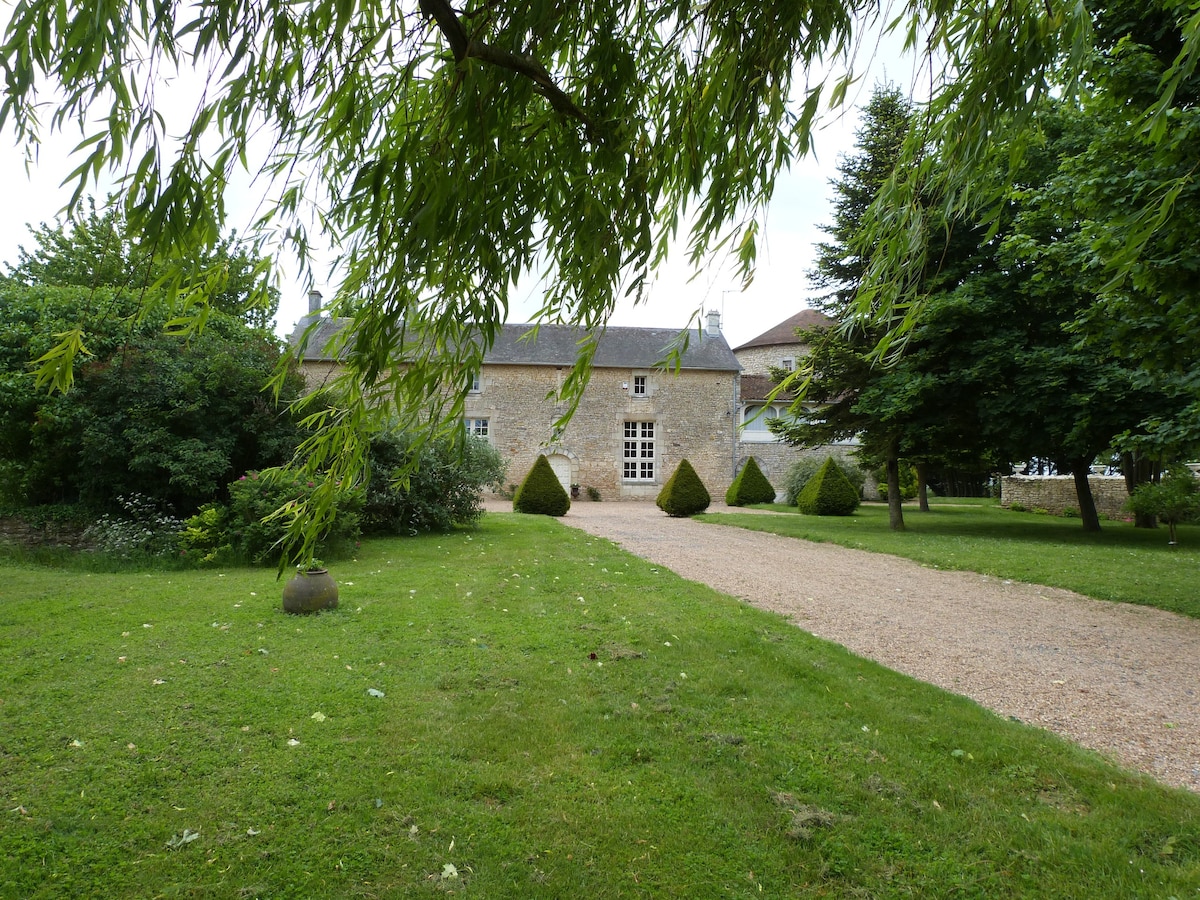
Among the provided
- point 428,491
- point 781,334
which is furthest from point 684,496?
point 781,334

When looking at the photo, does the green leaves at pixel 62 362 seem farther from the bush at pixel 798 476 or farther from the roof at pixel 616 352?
the bush at pixel 798 476

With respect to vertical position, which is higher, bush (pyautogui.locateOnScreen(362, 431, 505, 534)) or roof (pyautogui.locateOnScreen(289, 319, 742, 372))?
roof (pyautogui.locateOnScreen(289, 319, 742, 372))

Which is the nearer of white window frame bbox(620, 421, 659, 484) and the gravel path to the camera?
the gravel path

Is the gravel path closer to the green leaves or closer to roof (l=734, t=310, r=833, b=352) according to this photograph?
the green leaves

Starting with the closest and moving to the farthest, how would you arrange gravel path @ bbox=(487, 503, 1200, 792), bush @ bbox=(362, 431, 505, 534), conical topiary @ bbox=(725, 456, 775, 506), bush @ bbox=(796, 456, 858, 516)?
gravel path @ bbox=(487, 503, 1200, 792) → bush @ bbox=(362, 431, 505, 534) → bush @ bbox=(796, 456, 858, 516) → conical topiary @ bbox=(725, 456, 775, 506)

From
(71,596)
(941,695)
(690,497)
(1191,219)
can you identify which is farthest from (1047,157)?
(71,596)

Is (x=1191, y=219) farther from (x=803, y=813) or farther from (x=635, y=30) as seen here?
(x=803, y=813)

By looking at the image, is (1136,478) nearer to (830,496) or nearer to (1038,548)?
(830,496)

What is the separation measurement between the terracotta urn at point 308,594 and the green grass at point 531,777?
535 millimetres

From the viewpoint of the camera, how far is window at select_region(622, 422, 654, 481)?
25.1m

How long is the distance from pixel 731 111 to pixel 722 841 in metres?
2.56

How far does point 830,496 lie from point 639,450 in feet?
26.0

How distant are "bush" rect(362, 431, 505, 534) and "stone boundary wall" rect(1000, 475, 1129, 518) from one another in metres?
15.2

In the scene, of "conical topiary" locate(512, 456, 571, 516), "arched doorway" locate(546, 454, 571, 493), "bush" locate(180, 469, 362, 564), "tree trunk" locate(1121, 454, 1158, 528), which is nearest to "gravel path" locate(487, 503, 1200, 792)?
"bush" locate(180, 469, 362, 564)
